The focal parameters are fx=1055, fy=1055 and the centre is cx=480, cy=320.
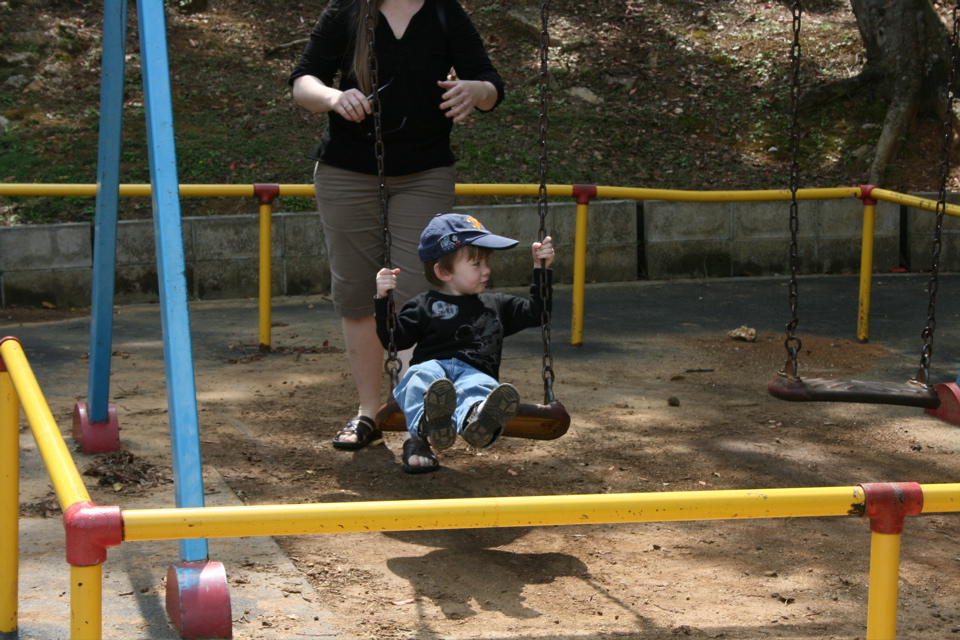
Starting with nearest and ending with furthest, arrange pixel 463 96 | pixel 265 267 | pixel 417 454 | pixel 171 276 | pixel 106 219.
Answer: pixel 171 276, pixel 463 96, pixel 417 454, pixel 106 219, pixel 265 267

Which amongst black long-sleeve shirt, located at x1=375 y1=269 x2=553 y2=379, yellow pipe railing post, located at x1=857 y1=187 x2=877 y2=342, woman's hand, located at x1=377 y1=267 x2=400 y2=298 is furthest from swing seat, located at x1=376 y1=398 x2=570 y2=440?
yellow pipe railing post, located at x1=857 y1=187 x2=877 y2=342

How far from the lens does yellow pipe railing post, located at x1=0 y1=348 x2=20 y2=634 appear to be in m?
2.51

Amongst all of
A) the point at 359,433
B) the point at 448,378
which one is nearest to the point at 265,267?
the point at 359,433

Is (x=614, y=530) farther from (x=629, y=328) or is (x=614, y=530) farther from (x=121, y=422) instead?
(x=629, y=328)

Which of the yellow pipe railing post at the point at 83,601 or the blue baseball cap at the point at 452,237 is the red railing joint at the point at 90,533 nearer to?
the yellow pipe railing post at the point at 83,601

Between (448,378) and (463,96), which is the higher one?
(463,96)

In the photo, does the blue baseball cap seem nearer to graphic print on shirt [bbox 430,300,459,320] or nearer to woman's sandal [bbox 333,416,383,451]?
graphic print on shirt [bbox 430,300,459,320]

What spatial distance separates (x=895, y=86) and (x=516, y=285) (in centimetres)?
432

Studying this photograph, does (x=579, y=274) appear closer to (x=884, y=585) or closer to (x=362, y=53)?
(x=362, y=53)

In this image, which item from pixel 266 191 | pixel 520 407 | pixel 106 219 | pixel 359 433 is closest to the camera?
pixel 520 407

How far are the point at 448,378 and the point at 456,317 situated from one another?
0.23m

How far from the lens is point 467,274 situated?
344cm

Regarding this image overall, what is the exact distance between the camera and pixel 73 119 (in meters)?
9.35

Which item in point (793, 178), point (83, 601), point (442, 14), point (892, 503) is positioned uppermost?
point (442, 14)
